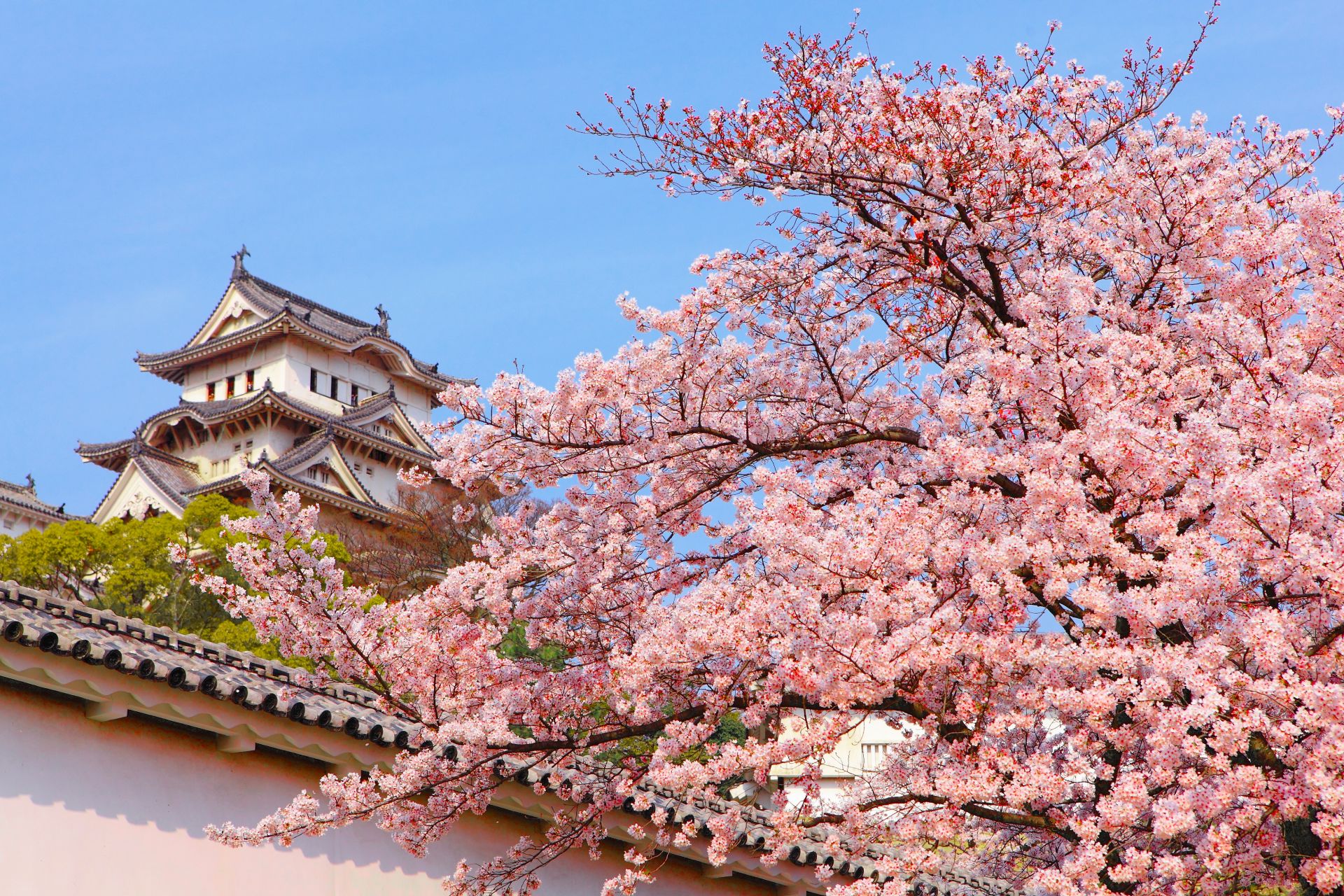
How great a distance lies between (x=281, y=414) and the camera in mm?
42719

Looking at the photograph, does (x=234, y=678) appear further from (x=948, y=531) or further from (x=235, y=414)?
(x=235, y=414)

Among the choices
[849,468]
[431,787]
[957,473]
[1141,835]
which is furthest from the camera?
[849,468]

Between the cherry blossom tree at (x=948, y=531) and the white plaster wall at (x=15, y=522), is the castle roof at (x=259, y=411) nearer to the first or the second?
the white plaster wall at (x=15, y=522)

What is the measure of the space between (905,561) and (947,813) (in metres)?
1.15

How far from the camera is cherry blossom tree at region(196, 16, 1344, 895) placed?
5270 millimetres

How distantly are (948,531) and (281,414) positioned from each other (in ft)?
129

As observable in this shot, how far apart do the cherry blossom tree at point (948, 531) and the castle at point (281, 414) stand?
3095 cm

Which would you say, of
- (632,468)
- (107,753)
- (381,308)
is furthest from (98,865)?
(381,308)

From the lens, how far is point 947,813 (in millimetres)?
5777

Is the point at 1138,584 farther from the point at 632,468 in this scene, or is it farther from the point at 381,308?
the point at 381,308

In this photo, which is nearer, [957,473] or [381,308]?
[957,473]

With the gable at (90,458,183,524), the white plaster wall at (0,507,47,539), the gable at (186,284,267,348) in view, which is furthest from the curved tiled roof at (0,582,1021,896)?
the gable at (186,284,267,348)

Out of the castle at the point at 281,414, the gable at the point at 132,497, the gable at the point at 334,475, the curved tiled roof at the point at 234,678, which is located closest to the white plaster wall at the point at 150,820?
the curved tiled roof at the point at 234,678

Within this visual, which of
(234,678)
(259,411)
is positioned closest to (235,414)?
(259,411)
